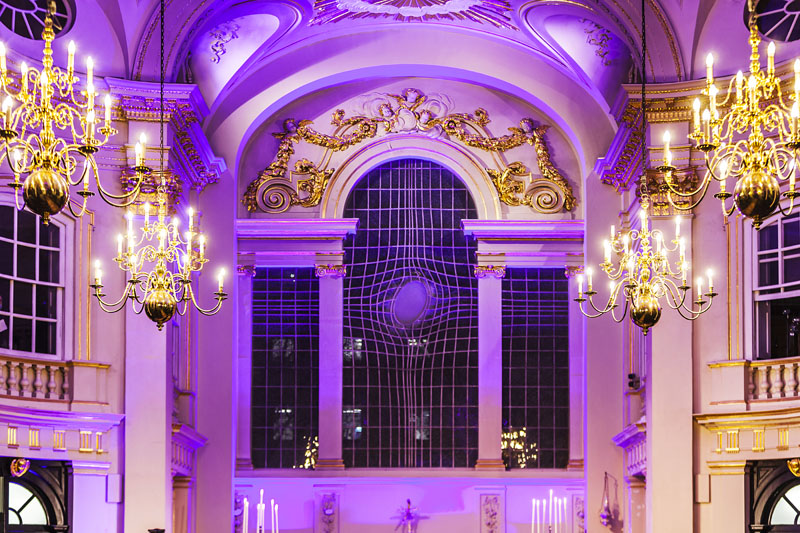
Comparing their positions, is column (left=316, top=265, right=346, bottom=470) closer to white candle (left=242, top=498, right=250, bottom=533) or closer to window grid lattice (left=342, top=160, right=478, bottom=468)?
window grid lattice (left=342, top=160, right=478, bottom=468)

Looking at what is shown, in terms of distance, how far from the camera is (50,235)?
1352cm

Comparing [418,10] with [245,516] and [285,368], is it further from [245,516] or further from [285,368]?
[245,516]

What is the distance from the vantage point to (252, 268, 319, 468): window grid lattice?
17734 millimetres

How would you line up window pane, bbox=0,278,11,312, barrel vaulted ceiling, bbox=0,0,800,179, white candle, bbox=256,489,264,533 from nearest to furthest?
window pane, bbox=0,278,11,312 < barrel vaulted ceiling, bbox=0,0,800,179 < white candle, bbox=256,489,264,533

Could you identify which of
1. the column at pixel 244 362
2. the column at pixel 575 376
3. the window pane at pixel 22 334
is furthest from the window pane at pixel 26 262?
the column at pixel 575 376

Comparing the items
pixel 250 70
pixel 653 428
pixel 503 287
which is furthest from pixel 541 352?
pixel 250 70

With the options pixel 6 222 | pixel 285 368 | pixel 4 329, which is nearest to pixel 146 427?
pixel 4 329

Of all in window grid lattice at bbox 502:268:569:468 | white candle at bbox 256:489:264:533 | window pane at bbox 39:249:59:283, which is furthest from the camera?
window grid lattice at bbox 502:268:569:468

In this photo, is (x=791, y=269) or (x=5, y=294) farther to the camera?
(x=791, y=269)

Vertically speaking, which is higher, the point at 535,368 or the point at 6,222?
the point at 6,222

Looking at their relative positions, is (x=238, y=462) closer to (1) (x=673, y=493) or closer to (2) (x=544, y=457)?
(2) (x=544, y=457)

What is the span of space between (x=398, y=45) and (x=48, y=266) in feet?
20.9

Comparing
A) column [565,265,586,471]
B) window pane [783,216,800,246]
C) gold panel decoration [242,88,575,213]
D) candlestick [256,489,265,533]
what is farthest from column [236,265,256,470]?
window pane [783,216,800,246]

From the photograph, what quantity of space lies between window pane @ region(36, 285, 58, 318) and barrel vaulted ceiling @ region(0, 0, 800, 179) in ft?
8.17
